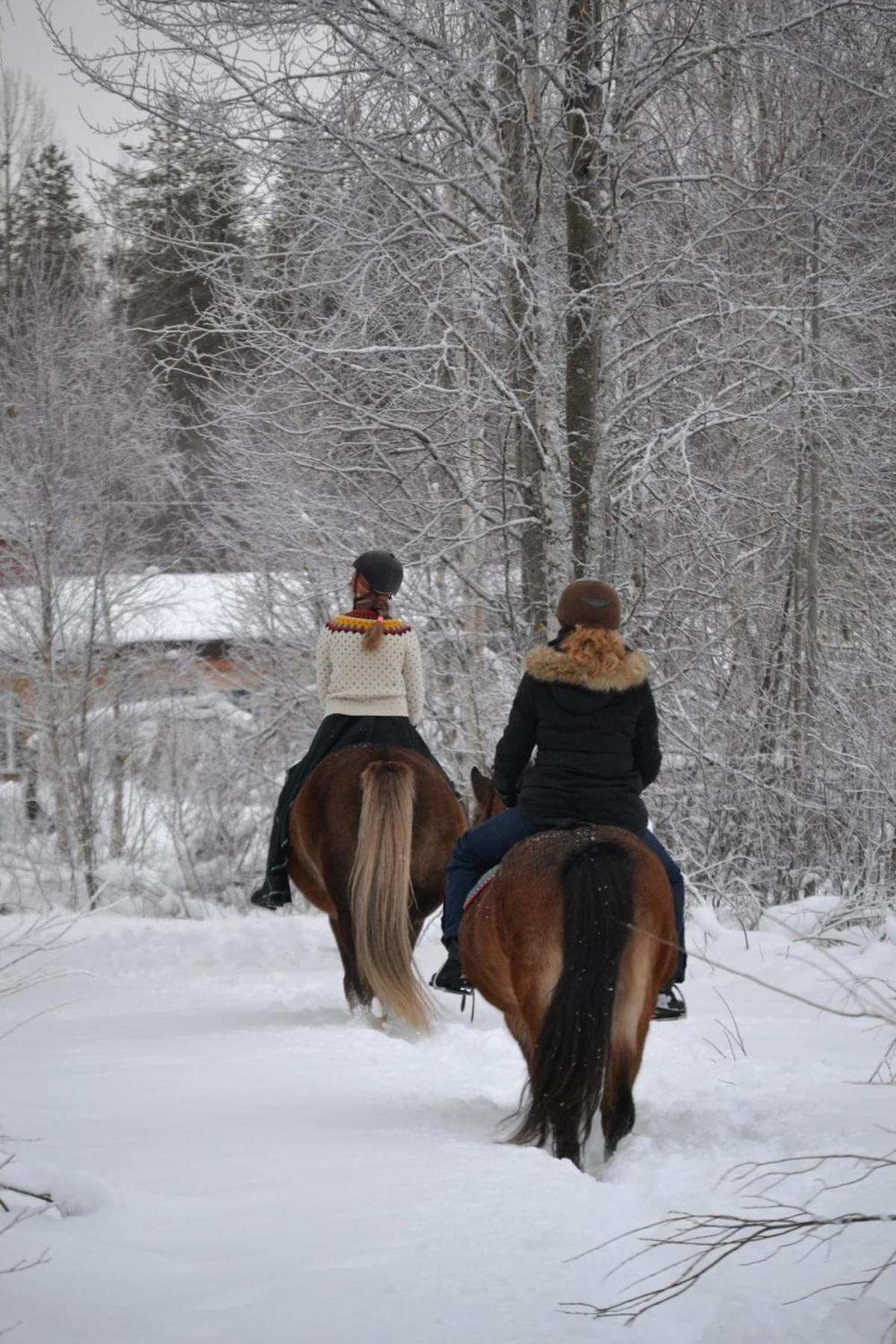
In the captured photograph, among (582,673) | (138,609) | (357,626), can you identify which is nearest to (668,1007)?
(582,673)

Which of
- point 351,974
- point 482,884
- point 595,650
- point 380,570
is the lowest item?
point 351,974

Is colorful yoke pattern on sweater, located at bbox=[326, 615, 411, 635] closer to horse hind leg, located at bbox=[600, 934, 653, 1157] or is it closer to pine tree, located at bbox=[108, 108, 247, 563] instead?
pine tree, located at bbox=[108, 108, 247, 563]

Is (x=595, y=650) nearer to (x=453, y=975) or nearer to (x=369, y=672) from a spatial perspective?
(x=453, y=975)

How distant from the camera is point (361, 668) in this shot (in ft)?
23.8

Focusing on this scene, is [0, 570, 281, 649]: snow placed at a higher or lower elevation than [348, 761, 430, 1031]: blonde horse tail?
higher

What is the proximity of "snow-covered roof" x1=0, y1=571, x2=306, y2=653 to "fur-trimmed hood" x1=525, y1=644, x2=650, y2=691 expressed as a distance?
50.1 feet

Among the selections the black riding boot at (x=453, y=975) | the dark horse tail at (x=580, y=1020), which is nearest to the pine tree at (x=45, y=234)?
the black riding boot at (x=453, y=975)

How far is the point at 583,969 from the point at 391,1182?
962mm

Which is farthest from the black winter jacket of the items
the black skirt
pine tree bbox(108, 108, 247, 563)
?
pine tree bbox(108, 108, 247, 563)

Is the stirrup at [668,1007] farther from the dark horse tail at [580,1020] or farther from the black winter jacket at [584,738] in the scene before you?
the dark horse tail at [580,1020]

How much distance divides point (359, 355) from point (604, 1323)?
8.50 meters

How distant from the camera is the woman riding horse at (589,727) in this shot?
180 inches

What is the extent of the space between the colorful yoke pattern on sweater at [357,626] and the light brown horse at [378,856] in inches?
26.0

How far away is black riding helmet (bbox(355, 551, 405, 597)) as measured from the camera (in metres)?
7.25
